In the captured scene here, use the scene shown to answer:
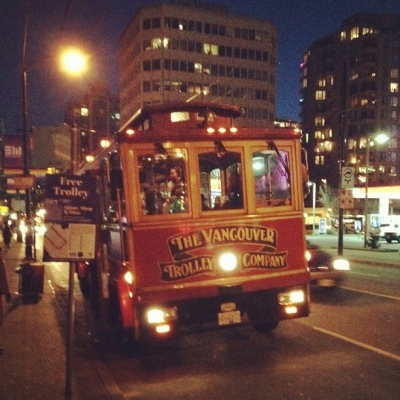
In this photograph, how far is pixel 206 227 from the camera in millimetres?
7484

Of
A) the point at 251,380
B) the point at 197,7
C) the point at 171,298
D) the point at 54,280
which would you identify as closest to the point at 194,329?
the point at 171,298

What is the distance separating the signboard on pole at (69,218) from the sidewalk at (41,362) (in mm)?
1488

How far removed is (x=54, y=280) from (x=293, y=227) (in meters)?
11.6

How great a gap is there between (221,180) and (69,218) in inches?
89.3

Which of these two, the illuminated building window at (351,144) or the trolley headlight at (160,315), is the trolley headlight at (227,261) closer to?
the trolley headlight at (160,315)

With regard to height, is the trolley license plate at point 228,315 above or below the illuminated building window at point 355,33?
below

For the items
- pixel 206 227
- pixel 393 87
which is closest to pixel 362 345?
pixel 206 227

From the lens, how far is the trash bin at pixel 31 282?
12609 millimetres

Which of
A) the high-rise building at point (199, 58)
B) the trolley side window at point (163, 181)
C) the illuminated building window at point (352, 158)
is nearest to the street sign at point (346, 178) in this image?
the trolley side window at point (163, 181)

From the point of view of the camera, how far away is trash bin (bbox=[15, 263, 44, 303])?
1261 cm

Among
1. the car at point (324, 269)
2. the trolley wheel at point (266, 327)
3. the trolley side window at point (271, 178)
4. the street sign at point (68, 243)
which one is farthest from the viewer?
the car at point (324, 269)

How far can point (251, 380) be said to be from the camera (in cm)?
682

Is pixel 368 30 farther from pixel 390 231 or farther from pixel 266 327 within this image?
pixel 266 327

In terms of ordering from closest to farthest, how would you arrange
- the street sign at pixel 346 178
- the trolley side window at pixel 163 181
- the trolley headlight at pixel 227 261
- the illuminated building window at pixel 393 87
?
the trolley side window at pixel 163 181
the trolley headlight at pixel 227 261
the street sign at pixel 346 178
the illuminated building window at pixel 393 87
